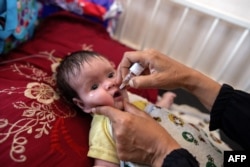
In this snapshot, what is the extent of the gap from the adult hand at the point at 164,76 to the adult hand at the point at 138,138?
0.34 ft

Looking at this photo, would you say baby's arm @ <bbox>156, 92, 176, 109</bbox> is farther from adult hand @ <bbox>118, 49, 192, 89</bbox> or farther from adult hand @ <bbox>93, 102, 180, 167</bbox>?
adult hand @ <bbox>93, 102, 180, 167</bbox>

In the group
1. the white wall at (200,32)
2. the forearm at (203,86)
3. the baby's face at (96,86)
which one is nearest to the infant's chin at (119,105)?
the baby's face at (96,86)

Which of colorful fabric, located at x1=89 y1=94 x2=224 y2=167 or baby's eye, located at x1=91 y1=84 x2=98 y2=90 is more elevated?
baby's eye, located at x1=91 y1=84 x2=98 y2=90

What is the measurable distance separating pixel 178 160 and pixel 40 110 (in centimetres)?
46

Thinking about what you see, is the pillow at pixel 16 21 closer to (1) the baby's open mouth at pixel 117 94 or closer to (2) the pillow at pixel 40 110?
(2) the pillow at pixel 40 110

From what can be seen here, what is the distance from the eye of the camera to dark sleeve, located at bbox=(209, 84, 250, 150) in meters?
0.81

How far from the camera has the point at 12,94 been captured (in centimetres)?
85

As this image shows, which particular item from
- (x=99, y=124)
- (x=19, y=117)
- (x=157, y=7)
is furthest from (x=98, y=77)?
(x=157, y=7)

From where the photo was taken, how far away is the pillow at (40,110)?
72 cm

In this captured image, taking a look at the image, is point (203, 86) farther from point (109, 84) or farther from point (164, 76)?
point (109, 84)

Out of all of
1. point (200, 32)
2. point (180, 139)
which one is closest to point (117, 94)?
point (180, 139)

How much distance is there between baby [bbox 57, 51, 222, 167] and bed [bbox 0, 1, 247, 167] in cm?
5

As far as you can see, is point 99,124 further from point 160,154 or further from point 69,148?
point 160,154

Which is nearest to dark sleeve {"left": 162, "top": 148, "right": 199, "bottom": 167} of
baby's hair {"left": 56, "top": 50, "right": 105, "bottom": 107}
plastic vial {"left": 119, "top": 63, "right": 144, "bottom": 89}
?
plastic vial {"left": 119, "top": 63, "right": 144, "bottom": 89}
